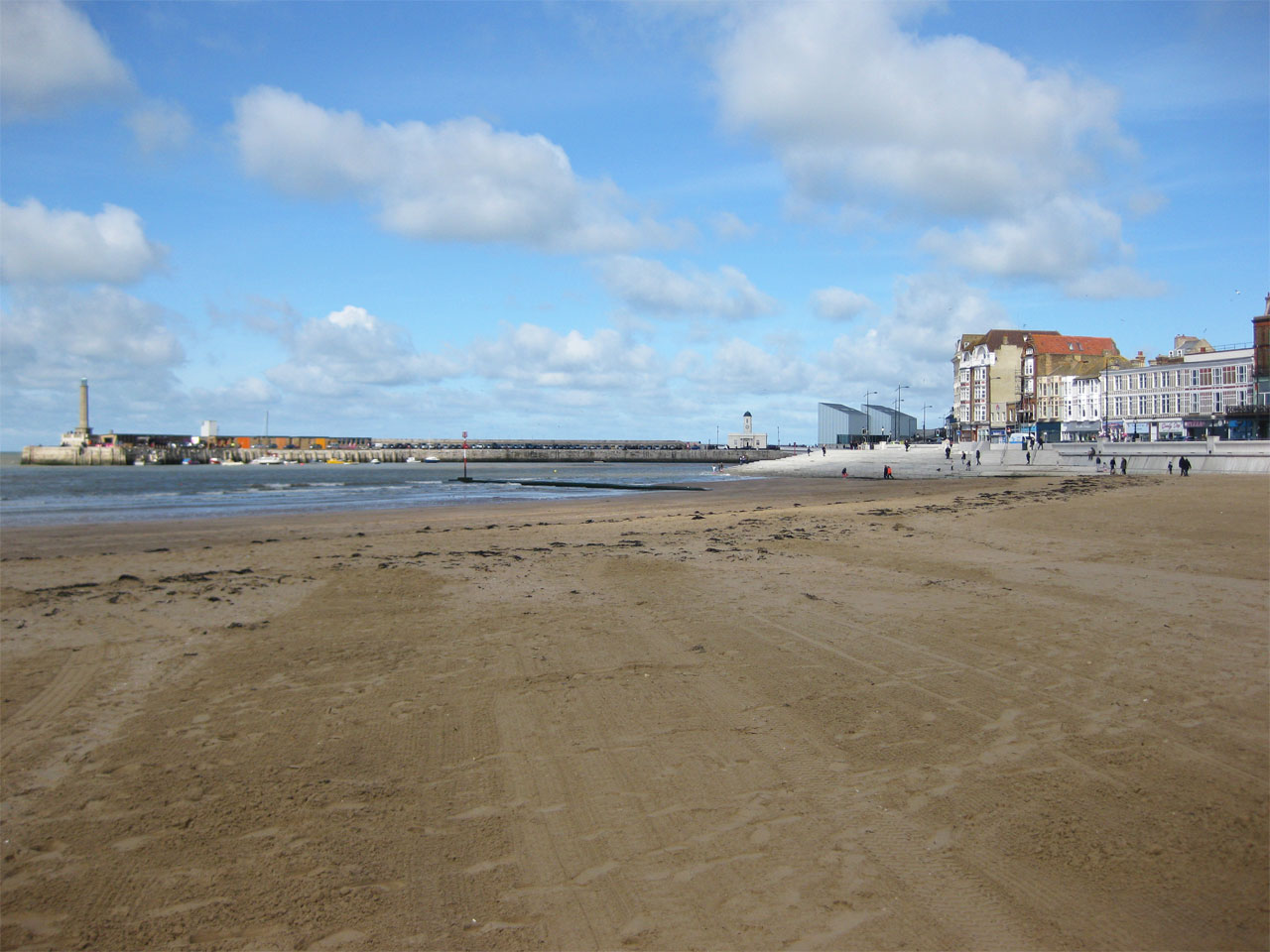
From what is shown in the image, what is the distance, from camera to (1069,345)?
9906 cm

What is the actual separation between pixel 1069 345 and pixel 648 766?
111 meters

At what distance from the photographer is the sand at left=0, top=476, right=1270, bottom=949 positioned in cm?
359

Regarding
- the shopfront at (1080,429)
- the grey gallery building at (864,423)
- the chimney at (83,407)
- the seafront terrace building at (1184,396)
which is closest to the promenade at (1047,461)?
the seafront terrace building at (1184,396)

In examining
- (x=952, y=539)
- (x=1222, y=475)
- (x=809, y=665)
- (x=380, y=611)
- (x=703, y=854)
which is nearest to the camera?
(x=703, y=854)

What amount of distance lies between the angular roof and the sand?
325 ft

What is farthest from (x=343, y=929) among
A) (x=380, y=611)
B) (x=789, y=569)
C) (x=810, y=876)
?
(x=789, y=569)

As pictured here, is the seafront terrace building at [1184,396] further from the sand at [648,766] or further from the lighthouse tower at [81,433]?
the lighthouse tower at [81,433]

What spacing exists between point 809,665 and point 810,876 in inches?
135

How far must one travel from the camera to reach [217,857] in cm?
408

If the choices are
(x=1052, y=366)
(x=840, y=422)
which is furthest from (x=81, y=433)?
(x=1052, y=366)

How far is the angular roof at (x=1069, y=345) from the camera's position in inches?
3852

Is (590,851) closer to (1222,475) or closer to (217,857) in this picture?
(217,857)

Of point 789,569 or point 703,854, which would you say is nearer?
point 703,854

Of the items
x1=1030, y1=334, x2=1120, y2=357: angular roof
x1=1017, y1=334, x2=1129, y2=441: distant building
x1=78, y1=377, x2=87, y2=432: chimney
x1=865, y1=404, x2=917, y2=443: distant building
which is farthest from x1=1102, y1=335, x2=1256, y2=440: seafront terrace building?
x1=78, y1=377, x2=87, y2=432: chimney
